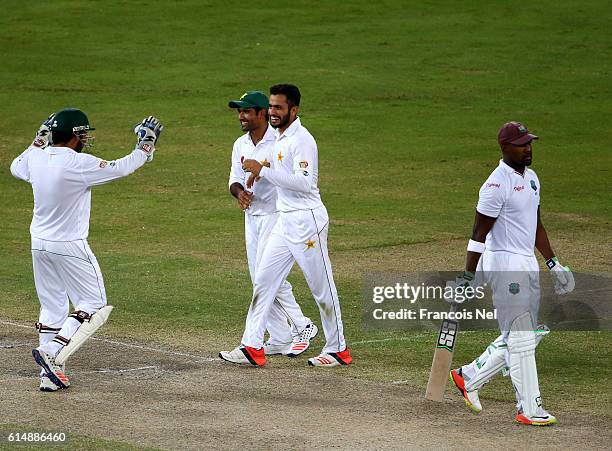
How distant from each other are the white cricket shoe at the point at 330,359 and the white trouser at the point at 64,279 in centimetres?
192

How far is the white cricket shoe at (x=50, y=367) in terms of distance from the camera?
1005 centimetres

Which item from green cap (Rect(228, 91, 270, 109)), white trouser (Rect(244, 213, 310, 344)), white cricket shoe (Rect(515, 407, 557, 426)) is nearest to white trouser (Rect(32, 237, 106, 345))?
white trouser (Rect(244, 213, 310, 344))

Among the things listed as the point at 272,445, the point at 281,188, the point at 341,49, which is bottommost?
the point at 272,445

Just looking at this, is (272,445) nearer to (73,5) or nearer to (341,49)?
(341,49)

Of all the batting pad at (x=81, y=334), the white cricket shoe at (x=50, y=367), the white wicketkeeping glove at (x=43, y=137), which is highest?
the white wicketkeeping glove at (x=43, y=137)

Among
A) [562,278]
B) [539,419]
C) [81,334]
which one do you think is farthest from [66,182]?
[539,419]

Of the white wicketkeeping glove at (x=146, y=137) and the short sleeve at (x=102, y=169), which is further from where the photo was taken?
the white wicketkeeping glove at (x=146, y=137)

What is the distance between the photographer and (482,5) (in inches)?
1459

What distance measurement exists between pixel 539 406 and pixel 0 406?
3941 millimetres

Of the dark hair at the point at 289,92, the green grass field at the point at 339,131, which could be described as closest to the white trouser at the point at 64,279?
the green grass field at the point at 339,131

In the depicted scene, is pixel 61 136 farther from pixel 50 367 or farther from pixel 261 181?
pixel 261 181

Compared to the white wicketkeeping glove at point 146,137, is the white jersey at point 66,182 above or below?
below

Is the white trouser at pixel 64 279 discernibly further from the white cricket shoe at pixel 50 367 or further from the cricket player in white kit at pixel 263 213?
the cricket player in white kit at pixel 263 213

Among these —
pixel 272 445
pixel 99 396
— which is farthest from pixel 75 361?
pixel 272 445
